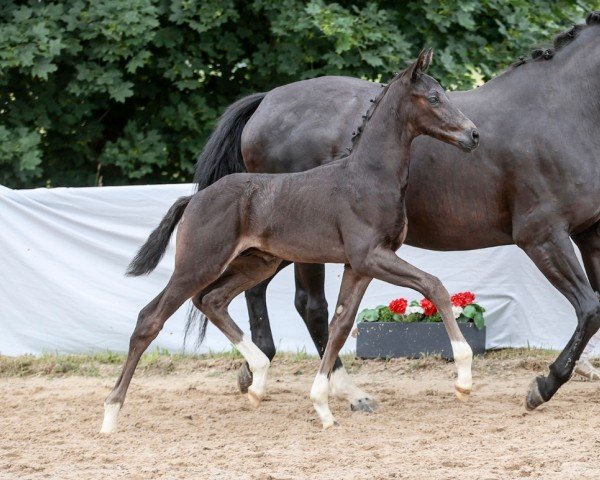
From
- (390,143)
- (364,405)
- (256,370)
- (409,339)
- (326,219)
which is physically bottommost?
(409,339)

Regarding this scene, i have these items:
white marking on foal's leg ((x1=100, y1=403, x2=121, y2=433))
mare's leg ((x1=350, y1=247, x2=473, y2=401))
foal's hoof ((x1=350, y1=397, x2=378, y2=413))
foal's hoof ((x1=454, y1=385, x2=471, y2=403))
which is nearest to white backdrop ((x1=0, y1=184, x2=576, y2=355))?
foal's hoof ((x1=350, y1=397, x2=378, y2=413))

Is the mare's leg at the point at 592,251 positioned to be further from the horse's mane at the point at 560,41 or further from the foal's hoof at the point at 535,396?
the horse's mane at the point at 560,41

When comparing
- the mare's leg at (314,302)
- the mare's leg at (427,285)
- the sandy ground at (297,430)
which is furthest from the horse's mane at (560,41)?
the sandy ground at (297,430)

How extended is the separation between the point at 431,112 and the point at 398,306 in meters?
2.71

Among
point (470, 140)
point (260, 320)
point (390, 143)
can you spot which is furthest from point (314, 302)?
point (470, 140)

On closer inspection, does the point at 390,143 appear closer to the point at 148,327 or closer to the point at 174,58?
the point at 148,327

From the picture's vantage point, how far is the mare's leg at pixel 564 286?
5469 mm

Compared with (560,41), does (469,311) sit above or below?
below

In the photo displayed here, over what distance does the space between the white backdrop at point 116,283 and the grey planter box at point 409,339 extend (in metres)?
0.35

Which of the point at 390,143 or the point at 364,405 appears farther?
the point at 364,405

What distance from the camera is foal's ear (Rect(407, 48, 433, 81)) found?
5.19 m

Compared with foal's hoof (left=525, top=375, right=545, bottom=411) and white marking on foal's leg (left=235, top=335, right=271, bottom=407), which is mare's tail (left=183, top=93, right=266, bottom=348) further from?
foal's hoof (left=525, top=375, right=545, bottom=411)

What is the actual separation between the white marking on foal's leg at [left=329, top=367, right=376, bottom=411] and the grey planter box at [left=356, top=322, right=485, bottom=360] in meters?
1.61

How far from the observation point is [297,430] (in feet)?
17.8
